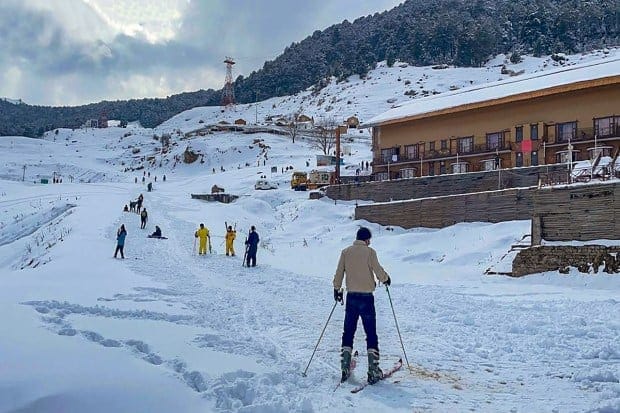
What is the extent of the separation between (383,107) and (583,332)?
85694 mm

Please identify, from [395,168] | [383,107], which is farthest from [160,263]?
[383,107]

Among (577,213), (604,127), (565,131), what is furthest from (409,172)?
(577,213)

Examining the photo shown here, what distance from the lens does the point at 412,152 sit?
4628 centimetres

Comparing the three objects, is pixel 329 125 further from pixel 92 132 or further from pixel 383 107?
pixel 92 132

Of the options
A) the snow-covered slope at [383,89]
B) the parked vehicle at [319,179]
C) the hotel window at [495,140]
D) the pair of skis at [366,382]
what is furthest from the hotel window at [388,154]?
the pair of skis at [366,382]

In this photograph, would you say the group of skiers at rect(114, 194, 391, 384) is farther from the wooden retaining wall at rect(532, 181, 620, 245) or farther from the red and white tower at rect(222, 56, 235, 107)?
the red and white tower at rect(222, 56, 235, 107)

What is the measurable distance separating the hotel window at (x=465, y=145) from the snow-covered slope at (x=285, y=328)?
15402mm

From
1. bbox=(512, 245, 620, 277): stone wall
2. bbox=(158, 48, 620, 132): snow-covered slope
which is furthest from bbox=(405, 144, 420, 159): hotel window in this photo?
bbox=(158, 48, 620, 132): snow-covered slope

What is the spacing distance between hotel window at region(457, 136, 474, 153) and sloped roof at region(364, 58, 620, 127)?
7.32ft

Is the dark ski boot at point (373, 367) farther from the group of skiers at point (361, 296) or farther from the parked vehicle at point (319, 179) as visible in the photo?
the parked vehicle at point (319, 179)

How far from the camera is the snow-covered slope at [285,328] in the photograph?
5.90 metres

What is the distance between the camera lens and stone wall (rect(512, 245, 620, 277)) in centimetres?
1444

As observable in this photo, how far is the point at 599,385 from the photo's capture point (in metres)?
6.45

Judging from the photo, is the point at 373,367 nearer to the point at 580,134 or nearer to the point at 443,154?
the point at 580,134
